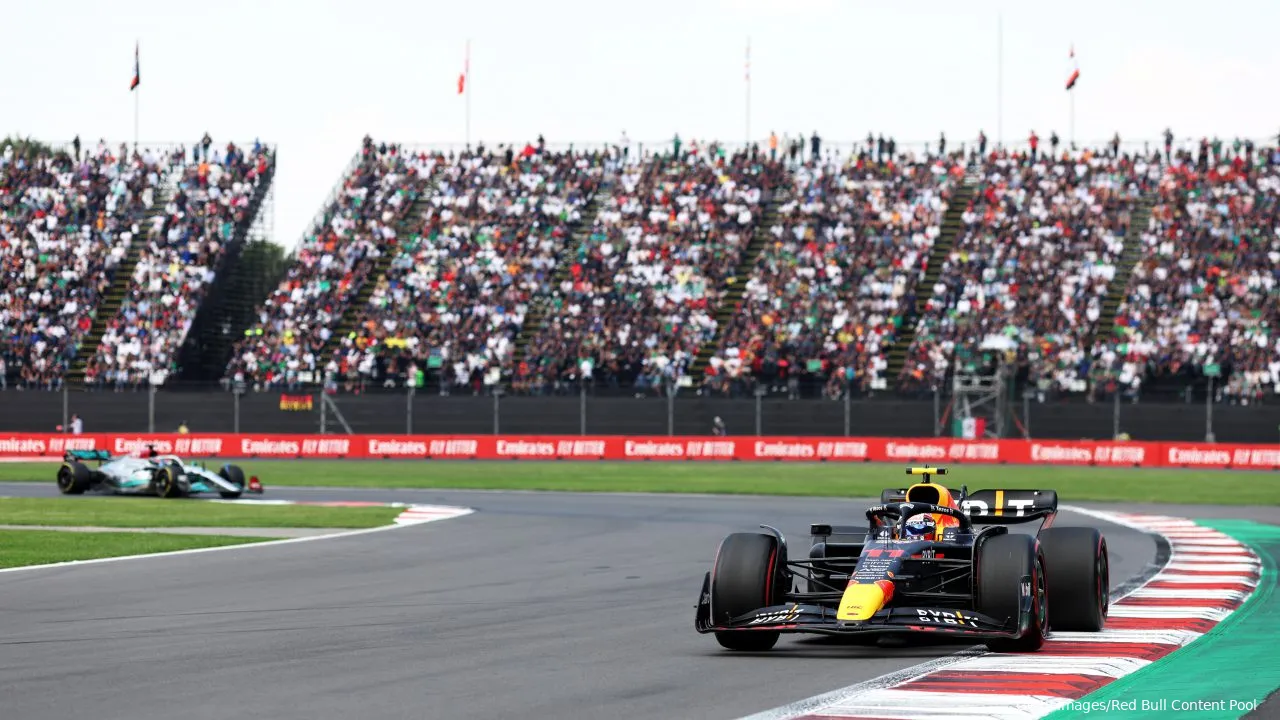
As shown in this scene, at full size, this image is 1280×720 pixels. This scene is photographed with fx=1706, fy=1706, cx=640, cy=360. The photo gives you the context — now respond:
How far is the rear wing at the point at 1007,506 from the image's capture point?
14.8 m

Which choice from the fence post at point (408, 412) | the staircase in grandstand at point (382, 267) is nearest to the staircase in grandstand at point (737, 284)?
the fence post at point (408, 412)

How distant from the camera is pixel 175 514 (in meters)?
28.5

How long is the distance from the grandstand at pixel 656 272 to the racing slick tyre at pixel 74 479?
16199mm

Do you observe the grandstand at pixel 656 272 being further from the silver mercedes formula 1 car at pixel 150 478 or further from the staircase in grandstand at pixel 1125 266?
the silver mercedes formula 1 car at pixel 150 478

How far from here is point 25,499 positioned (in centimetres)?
3198

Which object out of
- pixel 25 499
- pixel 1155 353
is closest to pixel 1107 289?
pixel 1155 353

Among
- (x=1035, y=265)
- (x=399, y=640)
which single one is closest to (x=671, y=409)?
(x=1035, y=265)

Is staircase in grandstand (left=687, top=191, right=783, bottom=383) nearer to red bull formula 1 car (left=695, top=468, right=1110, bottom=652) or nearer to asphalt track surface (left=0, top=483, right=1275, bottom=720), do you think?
asphalt track surface (left=0, top=483, right=1275, bottom=720)

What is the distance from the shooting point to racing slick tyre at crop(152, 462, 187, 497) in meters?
33.5

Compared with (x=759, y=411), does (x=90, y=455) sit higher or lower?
lower

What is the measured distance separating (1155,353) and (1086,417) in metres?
2.94

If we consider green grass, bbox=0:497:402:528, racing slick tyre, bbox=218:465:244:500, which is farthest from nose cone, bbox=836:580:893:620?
racing slick tyre, bbox=218:465:244:500

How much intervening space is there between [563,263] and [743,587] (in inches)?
1731

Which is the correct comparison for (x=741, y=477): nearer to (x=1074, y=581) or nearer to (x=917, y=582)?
(x=1074, y=581)
